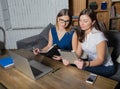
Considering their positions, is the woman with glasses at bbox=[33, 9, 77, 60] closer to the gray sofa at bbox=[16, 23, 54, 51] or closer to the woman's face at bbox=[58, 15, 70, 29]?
the woman's face at bbox=[58, 15, 70, 29]

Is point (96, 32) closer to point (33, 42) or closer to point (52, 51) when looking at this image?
point (52, 51)

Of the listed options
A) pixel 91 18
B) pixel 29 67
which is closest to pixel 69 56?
pixel 29 67

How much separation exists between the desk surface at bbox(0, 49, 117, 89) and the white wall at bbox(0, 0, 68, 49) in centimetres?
184

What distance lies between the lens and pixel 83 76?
1.38 m

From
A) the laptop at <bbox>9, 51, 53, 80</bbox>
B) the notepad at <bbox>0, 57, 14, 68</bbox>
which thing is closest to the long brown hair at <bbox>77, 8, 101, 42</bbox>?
the laptop at <bbox>9, 51, 53, 80</bbox>

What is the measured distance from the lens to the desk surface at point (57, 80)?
49.6 inches

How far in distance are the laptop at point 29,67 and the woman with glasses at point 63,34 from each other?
30cm

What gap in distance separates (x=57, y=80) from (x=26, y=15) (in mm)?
2191

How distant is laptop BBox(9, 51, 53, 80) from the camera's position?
1.36 metres

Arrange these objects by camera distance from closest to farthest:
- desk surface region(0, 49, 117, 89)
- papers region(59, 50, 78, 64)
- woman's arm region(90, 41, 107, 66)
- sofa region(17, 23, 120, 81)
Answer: desk surface region(0, 49, 117, 89)
papers region(59, 50, 78, 64)
woman's arm region(90, 41, 107, 66)
sofa region(17, 23, 120, 81)

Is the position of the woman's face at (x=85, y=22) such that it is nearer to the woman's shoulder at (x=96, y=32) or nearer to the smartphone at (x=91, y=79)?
the woman's shoulder at (x=96, y=32)

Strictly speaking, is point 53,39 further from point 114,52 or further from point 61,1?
point 61,1

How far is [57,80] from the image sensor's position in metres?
1.35

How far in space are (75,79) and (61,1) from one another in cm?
207
